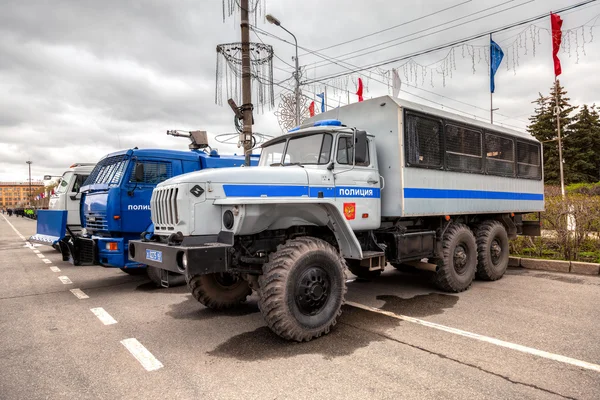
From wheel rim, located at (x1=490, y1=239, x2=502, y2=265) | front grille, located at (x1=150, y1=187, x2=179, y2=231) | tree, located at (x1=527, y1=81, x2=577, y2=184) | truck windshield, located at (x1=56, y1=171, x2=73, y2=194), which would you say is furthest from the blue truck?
tree, located at (x1=527, y1=81, x2=577, y2=184)

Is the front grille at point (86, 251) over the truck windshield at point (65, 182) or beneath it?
beneath

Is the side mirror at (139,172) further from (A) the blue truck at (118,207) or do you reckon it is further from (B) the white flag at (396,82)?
(B) the white flag at (396,82)

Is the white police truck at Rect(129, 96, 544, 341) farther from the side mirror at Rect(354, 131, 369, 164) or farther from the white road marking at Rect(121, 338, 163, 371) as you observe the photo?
the white road marking at Rect(121, 338, 163, 371)

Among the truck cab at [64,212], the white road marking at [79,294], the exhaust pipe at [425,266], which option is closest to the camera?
the exhaust pipe at [425,266]

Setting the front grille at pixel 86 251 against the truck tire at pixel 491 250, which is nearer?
the front grille at pixel 86 251

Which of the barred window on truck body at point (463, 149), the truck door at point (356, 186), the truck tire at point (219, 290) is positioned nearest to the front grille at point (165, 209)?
the truck tire at point (219, 290)

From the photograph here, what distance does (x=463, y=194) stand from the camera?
22.8ft

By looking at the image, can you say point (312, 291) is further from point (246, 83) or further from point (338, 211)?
point (246, 83)

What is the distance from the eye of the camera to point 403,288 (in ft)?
23.0

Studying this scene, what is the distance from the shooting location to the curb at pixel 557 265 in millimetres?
7614

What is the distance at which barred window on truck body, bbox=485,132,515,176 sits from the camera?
7559 millimetres

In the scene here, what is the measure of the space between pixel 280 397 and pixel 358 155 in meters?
3.38

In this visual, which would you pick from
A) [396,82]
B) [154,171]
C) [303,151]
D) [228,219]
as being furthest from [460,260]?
[396,82]

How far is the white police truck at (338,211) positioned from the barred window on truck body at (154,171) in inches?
113
